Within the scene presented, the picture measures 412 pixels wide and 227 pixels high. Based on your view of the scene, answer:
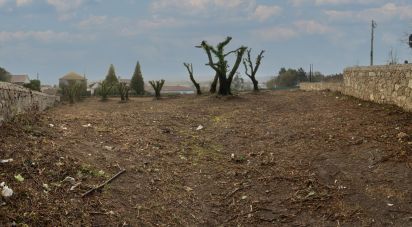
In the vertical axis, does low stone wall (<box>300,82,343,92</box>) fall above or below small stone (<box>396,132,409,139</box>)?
above

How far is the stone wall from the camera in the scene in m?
9.70

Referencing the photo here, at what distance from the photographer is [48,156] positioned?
636cm

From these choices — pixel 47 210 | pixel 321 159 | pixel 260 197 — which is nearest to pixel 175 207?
pixel 260 197

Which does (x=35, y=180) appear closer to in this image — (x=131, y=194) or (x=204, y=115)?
(x=131, y=194)

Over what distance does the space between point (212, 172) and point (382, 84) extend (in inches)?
242

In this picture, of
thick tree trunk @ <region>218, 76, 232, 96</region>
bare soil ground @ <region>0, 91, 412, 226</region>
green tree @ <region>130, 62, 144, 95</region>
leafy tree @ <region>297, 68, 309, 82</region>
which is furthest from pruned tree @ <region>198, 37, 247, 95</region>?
leafy tree @ <region>297, 68, 309, 82</region>

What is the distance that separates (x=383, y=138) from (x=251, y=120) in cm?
425

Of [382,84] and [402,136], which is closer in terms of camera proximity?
[402,136]

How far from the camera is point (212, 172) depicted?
743 cm

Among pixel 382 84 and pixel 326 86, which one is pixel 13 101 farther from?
pixel 326 86

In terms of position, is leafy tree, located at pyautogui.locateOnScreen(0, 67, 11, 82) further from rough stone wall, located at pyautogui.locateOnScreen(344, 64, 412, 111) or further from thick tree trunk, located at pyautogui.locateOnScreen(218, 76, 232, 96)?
rough stone wall, located at pyautogui.locateOnScreen(344, 64, 412, 111)

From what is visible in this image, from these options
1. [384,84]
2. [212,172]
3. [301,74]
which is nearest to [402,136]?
[212,172]

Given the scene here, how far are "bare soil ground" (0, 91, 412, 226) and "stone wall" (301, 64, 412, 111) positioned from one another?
1.66 feet

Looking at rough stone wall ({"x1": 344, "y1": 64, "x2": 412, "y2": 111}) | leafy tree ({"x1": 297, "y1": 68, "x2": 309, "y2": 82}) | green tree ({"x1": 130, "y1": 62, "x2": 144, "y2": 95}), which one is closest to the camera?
rough stone wall ({"x1": 344, "y1": 64, "x2": 412, "y2": 111})
